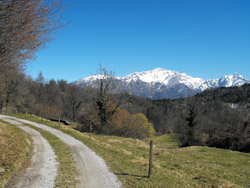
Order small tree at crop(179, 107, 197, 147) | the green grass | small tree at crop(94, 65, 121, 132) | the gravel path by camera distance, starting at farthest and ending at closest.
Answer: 1. small tree at crop(179, 107, 197, 147)
2. small tree at crop(94, 65, 121, 132)
3. the green grass
4. the gravel path

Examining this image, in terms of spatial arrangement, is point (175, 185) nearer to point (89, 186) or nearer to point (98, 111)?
point (89, 186)

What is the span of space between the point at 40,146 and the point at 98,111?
21024 mm

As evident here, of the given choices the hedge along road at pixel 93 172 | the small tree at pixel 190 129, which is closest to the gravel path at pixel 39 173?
the hedge along road at pixel 93 172

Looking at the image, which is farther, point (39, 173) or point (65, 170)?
point (65, 170)

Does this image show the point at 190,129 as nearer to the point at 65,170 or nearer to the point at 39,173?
the point at 65,170

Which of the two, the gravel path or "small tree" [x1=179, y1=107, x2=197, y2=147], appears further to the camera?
"small tree" [x1=179, y1=107, x2=197, y2=147]

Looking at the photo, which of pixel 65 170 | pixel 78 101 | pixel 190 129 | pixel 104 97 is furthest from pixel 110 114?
pixel 78 101

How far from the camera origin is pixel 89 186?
6906 millimetres

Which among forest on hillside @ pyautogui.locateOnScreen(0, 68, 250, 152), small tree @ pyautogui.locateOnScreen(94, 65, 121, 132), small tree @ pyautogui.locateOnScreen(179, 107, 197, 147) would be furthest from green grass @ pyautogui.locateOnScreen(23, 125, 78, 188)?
small tree @ pyautogui.locateOnScreen(179, 107, 197, 147)

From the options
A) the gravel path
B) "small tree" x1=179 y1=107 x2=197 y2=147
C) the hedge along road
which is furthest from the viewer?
"small tree" x1=179 y1=107 x2=197 y2=147

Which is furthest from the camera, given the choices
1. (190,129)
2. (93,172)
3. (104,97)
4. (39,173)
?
(190,129)

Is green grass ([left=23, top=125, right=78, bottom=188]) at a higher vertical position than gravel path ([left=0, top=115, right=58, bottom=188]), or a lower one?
higher

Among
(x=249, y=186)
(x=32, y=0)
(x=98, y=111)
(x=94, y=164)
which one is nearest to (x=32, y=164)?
(x=94, y=164)

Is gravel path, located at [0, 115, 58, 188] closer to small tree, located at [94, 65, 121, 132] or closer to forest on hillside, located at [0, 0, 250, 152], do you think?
forest on hillside, located at [0, 0, 250, 152]
